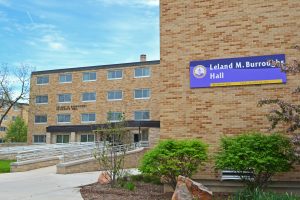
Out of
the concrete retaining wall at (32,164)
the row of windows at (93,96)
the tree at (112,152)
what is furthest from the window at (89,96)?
the tree at (112,152)

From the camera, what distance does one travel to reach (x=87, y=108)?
173ft

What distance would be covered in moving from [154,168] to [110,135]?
468 centimetres

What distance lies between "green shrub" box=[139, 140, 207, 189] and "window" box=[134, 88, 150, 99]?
37453mm

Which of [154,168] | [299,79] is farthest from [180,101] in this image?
[299,79]

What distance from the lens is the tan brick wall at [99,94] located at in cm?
4875

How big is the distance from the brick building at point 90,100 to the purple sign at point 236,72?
31361 millimetres

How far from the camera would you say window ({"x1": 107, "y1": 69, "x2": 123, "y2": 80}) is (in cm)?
5096

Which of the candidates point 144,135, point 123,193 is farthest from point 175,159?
point 144,135

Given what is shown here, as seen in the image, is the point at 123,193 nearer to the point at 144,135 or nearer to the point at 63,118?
the point at 144,135

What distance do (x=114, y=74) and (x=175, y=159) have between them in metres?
40.9

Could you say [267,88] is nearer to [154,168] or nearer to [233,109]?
[233,109]

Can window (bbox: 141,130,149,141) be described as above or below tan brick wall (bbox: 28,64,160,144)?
below

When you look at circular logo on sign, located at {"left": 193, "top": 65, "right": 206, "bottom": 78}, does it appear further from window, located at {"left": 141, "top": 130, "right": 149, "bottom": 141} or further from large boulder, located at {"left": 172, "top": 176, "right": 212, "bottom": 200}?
window, located at {"left": 141, "top": 130, "right": 149, "bottom": 141}

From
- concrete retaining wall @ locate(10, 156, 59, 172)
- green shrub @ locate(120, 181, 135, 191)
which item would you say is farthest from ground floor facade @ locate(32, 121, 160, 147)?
green shrub @ locate(120, 181, 135, 191)
